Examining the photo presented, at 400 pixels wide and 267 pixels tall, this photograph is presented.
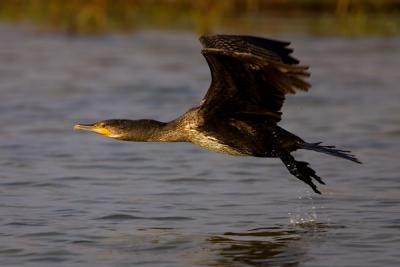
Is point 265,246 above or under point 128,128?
under

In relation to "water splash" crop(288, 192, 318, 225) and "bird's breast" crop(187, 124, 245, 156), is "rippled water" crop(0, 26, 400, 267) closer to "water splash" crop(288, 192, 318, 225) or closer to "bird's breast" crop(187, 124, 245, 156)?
"water splash" crop(288, 192, 318, 225)

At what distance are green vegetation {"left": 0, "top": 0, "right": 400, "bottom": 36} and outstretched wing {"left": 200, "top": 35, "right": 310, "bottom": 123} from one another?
1055 cm

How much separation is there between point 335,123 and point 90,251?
574cm

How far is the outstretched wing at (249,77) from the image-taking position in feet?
23.3

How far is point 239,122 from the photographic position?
8.07 m

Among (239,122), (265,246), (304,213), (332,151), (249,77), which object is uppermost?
(249,77)

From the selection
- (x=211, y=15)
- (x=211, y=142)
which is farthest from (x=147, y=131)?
(x=211, y=15)

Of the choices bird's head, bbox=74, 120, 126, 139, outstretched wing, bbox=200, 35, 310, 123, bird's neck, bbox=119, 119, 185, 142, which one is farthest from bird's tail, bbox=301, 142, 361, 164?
bird's head, bbox=74, 120, 126, 139

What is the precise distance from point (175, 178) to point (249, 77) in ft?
7.26

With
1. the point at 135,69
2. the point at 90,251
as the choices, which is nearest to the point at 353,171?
the point at 90,251

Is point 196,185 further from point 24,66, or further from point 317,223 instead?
point 24,66

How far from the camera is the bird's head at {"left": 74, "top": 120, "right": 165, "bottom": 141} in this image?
827 cm

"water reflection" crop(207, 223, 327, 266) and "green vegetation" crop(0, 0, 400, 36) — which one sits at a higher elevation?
"green vegetation" crop(0, 0, 400, 36)

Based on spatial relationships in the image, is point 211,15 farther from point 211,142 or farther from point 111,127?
point 211,142
